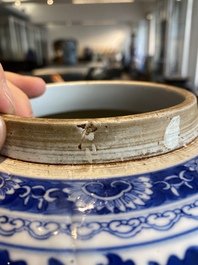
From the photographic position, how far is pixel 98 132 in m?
0.28

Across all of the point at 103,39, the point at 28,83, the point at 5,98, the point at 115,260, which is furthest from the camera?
the point at 103,39

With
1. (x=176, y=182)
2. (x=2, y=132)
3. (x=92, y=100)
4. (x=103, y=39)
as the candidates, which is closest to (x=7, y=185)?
(x=2, y=132)

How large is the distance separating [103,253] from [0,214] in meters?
0.10

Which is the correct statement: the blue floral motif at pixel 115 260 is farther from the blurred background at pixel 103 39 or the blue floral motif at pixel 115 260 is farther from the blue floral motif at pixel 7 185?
the blurred background at pixel 103 39

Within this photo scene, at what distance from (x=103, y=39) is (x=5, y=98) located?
275 inches

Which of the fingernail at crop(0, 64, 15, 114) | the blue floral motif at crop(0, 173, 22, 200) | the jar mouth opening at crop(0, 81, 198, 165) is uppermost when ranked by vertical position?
the fingernail at crop(0, 64, 15, 114)

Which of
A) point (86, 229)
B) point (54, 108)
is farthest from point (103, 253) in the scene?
point (54, 108)

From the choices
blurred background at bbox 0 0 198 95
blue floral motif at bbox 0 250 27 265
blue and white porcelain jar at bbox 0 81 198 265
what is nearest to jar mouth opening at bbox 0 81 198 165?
blue and white porcelain jar at bbox 0 81 198 265

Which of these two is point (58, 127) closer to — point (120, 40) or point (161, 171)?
point (161, 171)

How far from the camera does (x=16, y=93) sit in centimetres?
39

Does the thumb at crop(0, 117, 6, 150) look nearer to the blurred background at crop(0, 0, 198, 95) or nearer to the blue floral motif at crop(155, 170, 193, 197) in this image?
the blue floral motif at crop(155, 170, 193, 197)

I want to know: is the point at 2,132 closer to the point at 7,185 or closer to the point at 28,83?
the point at 7,185

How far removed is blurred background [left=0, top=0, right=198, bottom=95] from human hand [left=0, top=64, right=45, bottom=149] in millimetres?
525

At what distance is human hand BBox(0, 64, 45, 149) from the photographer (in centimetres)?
31
